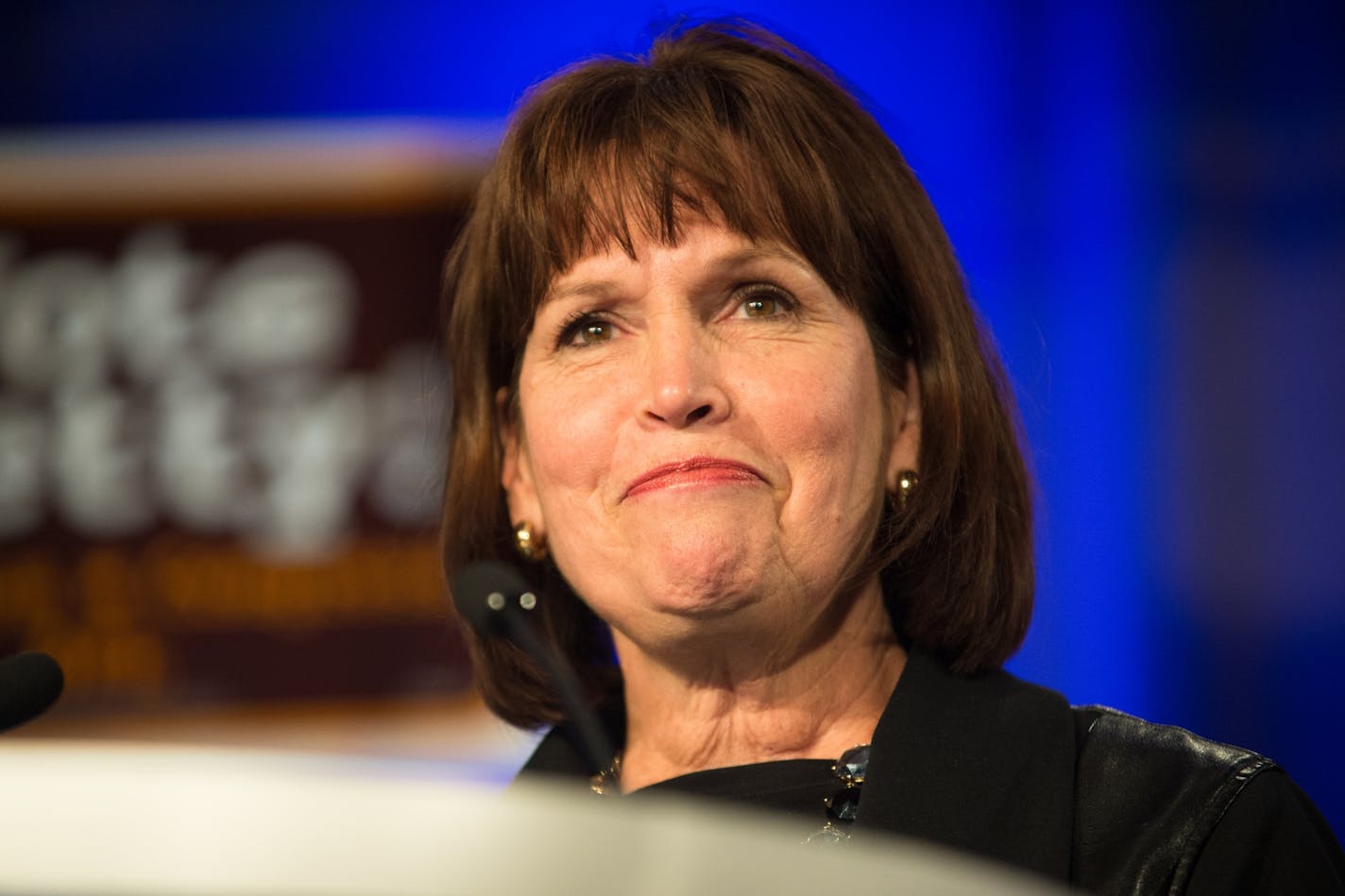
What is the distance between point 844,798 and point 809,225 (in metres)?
0.59

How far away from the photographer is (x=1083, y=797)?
1.34m

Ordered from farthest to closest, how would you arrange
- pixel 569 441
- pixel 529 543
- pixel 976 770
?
pixel 529 543
pixel 569 441
pixel 976 770

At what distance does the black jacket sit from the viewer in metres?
1.23

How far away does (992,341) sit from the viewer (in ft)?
5.45

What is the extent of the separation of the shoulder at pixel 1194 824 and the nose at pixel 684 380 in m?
0.52

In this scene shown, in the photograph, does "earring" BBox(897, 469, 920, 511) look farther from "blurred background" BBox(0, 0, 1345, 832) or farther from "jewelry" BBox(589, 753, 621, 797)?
"blurred background" BBox(0, 0, 1345, 832)

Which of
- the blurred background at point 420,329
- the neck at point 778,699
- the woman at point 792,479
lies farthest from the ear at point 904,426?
the blurred background at point 420,329

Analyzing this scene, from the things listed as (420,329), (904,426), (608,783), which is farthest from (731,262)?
(420,329)

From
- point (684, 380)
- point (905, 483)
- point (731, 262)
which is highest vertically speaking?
point (731, 262)

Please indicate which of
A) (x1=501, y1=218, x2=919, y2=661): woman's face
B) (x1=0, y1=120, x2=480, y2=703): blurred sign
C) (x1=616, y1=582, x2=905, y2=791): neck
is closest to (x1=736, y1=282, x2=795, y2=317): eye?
(x1=501, y1=218, x2=919, y2=661): woman's face

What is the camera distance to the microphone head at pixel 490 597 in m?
1.43

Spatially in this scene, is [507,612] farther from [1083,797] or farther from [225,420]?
[225,420]

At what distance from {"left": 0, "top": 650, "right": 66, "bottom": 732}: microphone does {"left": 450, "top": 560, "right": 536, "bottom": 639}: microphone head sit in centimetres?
43

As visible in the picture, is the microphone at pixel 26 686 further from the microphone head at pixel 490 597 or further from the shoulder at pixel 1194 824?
the shoulder at pixel 1194 824
